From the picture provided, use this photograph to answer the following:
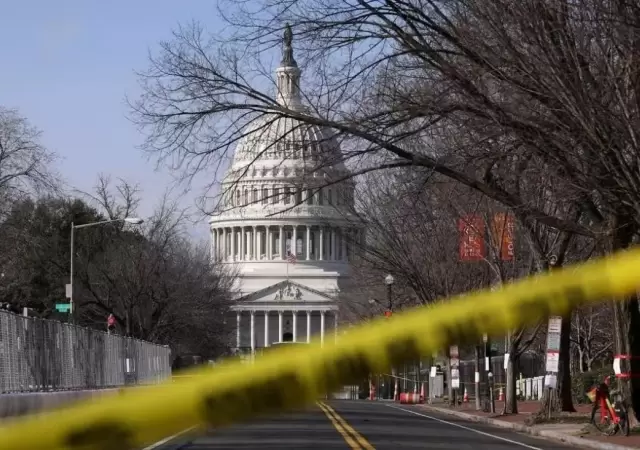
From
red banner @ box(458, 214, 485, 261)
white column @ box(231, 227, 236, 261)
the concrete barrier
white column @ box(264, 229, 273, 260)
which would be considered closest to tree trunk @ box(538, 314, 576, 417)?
red banner @ box(458, 214, 485, 261)

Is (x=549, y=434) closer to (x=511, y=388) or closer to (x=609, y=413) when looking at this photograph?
(x=609, y=413)

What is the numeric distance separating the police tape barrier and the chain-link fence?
1902 centimetres

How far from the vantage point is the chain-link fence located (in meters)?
22.3

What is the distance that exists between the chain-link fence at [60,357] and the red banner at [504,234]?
38.4 feet

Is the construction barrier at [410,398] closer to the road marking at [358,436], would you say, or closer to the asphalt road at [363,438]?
the asphalt road at [363,438]

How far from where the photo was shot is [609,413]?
29156mm

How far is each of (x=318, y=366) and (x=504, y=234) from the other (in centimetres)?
3885

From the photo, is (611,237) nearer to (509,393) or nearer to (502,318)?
(509,393)

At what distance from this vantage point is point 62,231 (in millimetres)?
92812

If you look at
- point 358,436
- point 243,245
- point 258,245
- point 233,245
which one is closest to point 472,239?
point 358,436

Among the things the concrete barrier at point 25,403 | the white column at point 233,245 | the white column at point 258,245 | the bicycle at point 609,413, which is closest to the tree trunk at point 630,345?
the bicycle at point 609,413

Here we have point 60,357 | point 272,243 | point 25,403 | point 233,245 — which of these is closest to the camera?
point 25,403

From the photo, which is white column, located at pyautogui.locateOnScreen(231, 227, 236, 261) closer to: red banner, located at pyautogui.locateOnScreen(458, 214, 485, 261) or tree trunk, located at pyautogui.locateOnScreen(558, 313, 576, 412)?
red banner, located at pyautogui.locateOnScreen(458, 214, 485, 261)

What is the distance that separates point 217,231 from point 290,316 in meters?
16.6
